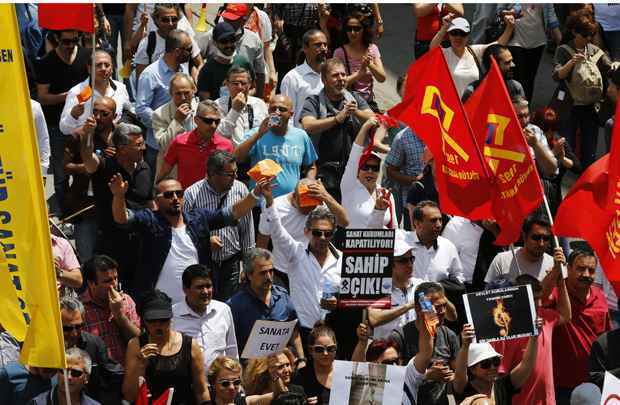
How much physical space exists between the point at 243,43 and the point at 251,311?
14.7ft

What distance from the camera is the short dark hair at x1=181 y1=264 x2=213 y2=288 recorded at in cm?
1255

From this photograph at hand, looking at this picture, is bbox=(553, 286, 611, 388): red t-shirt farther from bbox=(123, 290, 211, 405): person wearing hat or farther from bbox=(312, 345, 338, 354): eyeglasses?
bbox=(123, 290, 211, 405): person wearing hat

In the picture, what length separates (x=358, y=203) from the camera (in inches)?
568

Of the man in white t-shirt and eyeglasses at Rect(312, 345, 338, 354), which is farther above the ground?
eyeglasses at Rect(312, 345, 338, 354)

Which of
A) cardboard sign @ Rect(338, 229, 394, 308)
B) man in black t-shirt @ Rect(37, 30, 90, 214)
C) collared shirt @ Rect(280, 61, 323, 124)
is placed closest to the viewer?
cardboard sign @ Rect(338, 229, 394, 308)

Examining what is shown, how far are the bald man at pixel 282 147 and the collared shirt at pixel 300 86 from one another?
46.4 inches

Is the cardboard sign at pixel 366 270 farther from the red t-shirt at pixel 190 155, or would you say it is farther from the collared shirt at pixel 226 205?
the red t-shirt at pixel 190 155

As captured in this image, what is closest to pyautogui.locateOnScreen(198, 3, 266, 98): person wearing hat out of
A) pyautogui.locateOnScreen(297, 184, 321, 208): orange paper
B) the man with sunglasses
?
the man with sunglasses

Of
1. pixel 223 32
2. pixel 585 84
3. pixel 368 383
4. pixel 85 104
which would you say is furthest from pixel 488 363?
pixel 585 84

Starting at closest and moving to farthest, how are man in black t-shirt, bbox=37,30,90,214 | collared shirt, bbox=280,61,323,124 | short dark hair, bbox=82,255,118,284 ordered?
short dark hair, bbox=82,255,118,284, man in black t-shirt, bbox=37,30,90,214, collared shirt, bbox=280,61,323,124

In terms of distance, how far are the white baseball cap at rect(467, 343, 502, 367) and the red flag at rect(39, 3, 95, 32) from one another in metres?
4.25

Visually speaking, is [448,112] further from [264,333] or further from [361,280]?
[264,333]

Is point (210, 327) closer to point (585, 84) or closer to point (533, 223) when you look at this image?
point (533, 223)

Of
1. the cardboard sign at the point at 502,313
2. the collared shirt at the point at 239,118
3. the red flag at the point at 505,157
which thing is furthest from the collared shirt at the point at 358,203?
the cardboard sign at the point at 502,313
